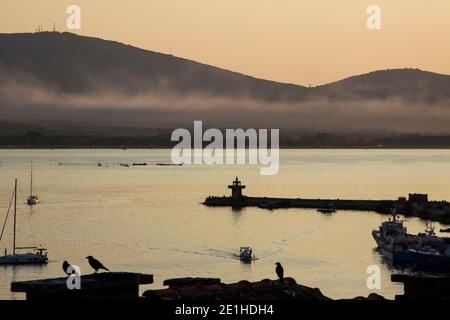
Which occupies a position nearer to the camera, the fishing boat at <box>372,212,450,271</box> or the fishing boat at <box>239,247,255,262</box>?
the fishing boat at <box>372,212,450,271</box>

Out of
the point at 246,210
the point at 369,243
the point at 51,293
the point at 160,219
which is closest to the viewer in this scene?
the point at 51,293

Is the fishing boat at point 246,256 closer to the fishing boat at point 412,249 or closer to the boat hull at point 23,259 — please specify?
the fishing boat at point 412,249

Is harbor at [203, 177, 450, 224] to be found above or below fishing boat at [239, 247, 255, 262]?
above

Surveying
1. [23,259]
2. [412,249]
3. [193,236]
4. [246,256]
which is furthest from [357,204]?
[23,259]

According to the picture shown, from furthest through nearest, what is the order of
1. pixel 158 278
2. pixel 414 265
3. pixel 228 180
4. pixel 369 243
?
pixel 228 180
pixel 369 243
pixel 414 265
pixel 158 278

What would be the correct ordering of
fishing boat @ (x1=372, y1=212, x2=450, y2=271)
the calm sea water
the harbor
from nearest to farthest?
the calm sea water, fishing boat @ (x1=372, y1=212, x2=450, y2=271), the harbor

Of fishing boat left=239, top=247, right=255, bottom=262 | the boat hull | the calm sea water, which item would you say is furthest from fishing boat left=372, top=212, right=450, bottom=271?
the boat hull

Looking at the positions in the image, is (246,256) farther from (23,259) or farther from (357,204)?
(357,204)

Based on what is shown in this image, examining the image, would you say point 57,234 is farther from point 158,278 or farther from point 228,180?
point 228,180

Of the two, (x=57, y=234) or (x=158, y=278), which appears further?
(x=57, y=234)

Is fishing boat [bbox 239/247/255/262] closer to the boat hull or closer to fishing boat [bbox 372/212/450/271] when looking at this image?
fishing boat [bbox 372/212/450/271]
